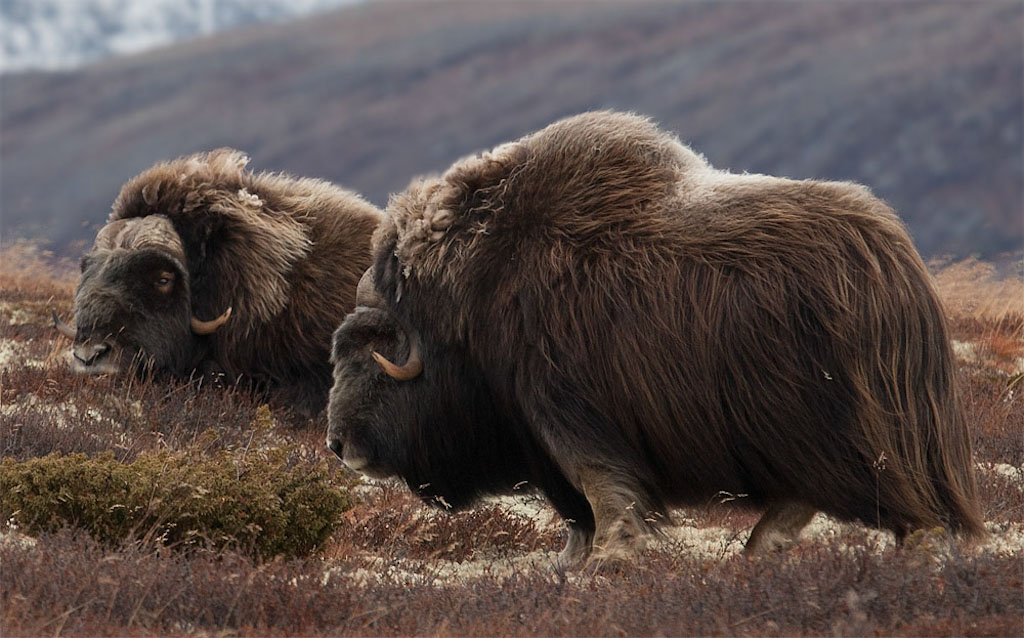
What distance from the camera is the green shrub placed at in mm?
3422

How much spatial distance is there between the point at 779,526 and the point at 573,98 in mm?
54332

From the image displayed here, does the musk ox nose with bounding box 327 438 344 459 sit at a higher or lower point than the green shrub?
lower

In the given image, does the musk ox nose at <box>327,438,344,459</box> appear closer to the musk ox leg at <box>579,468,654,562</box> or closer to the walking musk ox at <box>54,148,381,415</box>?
the musk ox leg at <box>579,468,654,562</box>

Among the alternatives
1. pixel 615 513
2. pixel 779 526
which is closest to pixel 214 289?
pixel 615 513

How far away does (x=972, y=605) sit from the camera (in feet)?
8.95

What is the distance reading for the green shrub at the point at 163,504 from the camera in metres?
3.42

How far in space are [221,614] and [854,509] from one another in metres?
1.59

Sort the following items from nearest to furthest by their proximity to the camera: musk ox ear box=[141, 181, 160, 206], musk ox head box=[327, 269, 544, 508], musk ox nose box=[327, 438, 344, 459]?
musk ox head box=[327, 269, 544, 508], musk ox nose box=[327, 438, 344, 459], musk ox ear box=[141, 181, 160, 206]

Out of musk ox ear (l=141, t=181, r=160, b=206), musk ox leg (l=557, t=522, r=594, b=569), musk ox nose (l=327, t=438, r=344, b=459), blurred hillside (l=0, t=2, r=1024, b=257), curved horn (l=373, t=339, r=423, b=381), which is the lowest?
blurred hillside (l=0, t=2, r=1024, b=257)

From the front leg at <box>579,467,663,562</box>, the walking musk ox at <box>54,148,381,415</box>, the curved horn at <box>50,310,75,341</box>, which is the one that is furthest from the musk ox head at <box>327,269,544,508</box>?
the curved horn at <box>50,310,75,341</box>

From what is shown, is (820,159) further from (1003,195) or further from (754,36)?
(754,36)

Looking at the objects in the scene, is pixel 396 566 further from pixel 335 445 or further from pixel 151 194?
pixel 151 194

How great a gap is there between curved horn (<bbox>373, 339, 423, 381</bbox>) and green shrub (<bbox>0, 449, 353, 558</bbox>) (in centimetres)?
49

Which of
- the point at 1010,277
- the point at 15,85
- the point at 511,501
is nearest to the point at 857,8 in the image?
the point at 15,85
